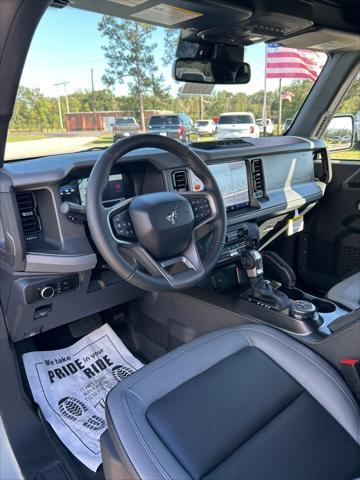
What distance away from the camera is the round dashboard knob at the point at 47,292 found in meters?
1.62

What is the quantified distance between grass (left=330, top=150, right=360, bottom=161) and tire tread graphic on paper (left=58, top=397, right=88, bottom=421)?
2.45m

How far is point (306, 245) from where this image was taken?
121 inches

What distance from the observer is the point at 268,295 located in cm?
173

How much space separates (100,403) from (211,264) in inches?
36.5

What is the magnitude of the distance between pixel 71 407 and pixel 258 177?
1.59m

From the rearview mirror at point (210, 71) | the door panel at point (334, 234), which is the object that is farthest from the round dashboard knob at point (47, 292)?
the door panel at point (334, 234)

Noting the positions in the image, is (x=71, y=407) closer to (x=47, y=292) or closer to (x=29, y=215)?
(x=47, y=292)

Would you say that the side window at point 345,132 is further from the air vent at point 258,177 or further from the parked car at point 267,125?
the air vent at point 258,177

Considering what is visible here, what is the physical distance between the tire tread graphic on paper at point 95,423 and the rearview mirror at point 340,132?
2.49 metres

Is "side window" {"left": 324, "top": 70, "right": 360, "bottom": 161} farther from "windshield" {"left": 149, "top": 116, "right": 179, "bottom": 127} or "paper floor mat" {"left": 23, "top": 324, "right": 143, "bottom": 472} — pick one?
"paper floor mat" {"left": 23, "top": 324, "right": 143, "bottom": 472}

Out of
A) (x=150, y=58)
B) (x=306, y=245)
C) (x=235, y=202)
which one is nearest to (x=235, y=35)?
(x=235, y=202)

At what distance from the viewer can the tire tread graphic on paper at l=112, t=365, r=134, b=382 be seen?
203 cm

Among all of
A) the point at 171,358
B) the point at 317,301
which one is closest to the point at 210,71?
the point at 317,301

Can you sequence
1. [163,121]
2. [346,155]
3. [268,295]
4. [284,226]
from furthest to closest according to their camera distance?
[163,121] < [346,155] < [284,226] < [268,295]
